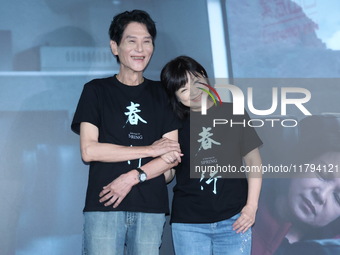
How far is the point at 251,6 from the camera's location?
2934mm

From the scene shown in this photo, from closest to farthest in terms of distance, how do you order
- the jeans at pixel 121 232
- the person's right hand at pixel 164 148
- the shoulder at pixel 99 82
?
the jeans at pixel 121 232
the person's right hand at pixel 164 148
the shoulder at pixel 99 82

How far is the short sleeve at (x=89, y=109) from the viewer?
2.26 m

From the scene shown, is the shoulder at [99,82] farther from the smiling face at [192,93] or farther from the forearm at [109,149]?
the smiling face at [192,93]

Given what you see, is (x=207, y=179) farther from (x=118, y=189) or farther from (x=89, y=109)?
(x=89, y=109)

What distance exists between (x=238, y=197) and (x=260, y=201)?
50 centimetres

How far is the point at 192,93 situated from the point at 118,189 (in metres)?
0.58

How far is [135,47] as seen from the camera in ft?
7.79

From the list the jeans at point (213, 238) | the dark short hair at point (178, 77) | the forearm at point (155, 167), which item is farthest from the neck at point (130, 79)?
the jeans at point (213, 238)

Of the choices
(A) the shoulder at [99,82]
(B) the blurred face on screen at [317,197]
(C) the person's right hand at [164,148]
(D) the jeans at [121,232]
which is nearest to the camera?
(D) the jeans at [121,232]

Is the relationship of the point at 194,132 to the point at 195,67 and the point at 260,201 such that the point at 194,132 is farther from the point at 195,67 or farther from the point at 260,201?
the point at 260,201

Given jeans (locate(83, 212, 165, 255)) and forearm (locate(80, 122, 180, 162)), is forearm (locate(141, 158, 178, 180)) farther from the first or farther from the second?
jeans (locate(83, 212, 165, 255))

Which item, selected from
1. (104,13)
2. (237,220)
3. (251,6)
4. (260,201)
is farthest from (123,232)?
(251,6)

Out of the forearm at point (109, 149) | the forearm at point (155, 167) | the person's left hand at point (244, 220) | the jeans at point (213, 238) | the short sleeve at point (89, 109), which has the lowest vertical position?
the jeans at point (213, 238)

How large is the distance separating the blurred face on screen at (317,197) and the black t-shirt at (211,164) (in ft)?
1.65
